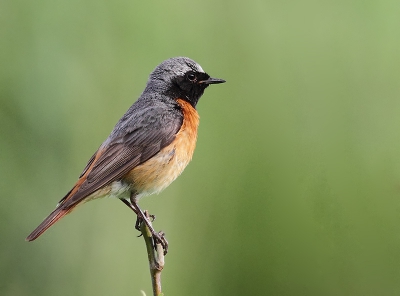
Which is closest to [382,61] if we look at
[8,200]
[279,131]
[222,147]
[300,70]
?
[300,70]

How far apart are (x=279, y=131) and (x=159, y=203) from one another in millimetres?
1177

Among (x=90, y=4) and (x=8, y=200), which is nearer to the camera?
(x=8, y=200)

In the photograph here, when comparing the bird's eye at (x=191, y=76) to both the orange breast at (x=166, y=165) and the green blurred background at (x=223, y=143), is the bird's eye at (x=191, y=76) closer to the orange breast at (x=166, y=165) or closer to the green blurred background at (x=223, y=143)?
the orange breast at (x=166, y=165)

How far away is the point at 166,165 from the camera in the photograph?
15.0 feet

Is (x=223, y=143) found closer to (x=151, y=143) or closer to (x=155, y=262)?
(x=151, y=143)

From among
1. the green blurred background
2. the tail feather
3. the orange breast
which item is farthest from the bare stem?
the green blurred background

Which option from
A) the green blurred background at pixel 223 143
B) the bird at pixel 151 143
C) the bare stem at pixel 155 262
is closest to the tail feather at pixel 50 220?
the bird at pixel 151 143

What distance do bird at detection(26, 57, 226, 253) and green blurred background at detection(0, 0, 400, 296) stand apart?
0.61 meters

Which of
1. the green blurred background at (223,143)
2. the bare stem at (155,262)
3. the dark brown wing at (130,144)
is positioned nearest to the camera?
the bare stem at (155,262)

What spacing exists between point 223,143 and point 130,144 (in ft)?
4.40

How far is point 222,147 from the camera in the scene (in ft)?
18.4

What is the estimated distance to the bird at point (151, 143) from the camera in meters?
4.27

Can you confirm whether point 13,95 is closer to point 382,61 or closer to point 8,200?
point 8,200

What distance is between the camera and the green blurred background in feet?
16.8
